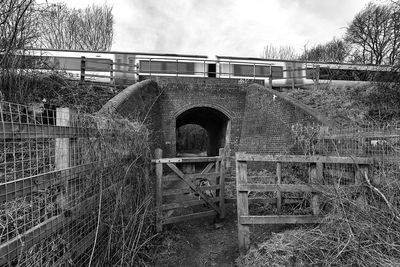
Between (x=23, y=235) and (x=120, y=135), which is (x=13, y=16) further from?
(x=23, y=235)

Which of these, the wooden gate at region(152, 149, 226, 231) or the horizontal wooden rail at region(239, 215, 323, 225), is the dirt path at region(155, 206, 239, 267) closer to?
the wooden gate at region(152, 149, 226, 231)

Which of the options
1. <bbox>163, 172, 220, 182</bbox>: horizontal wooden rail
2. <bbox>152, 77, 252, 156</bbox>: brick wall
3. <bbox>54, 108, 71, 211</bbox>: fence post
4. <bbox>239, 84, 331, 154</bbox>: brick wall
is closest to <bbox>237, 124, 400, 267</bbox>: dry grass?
<bbox>163, 172, 220, 182</bbox>: horizontal wooden rail

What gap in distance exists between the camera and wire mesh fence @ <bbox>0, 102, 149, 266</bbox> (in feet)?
6.37

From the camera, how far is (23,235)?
1888 millimetres

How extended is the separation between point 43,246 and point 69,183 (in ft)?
2.06

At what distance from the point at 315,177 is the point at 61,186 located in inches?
140

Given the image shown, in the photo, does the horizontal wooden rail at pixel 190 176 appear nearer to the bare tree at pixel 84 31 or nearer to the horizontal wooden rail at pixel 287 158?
the horizontal wooden rail at pixel 287 158

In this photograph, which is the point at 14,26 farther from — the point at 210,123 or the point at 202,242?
the point at 210,123

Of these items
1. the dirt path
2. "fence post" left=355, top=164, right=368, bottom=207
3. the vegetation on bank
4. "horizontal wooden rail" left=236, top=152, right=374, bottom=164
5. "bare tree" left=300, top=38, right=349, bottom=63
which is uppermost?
"bare tree" left=300, top=38, right=349, bottom=63

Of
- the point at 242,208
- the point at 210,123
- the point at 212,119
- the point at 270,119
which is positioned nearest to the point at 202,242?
Answer: the point at 242,208

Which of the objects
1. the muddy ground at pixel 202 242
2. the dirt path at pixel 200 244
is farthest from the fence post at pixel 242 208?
the dirt path at pixel 200 244

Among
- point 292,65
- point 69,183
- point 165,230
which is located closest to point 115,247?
point 69,183

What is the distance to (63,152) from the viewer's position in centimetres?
259

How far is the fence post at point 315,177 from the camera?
4.02 meters
